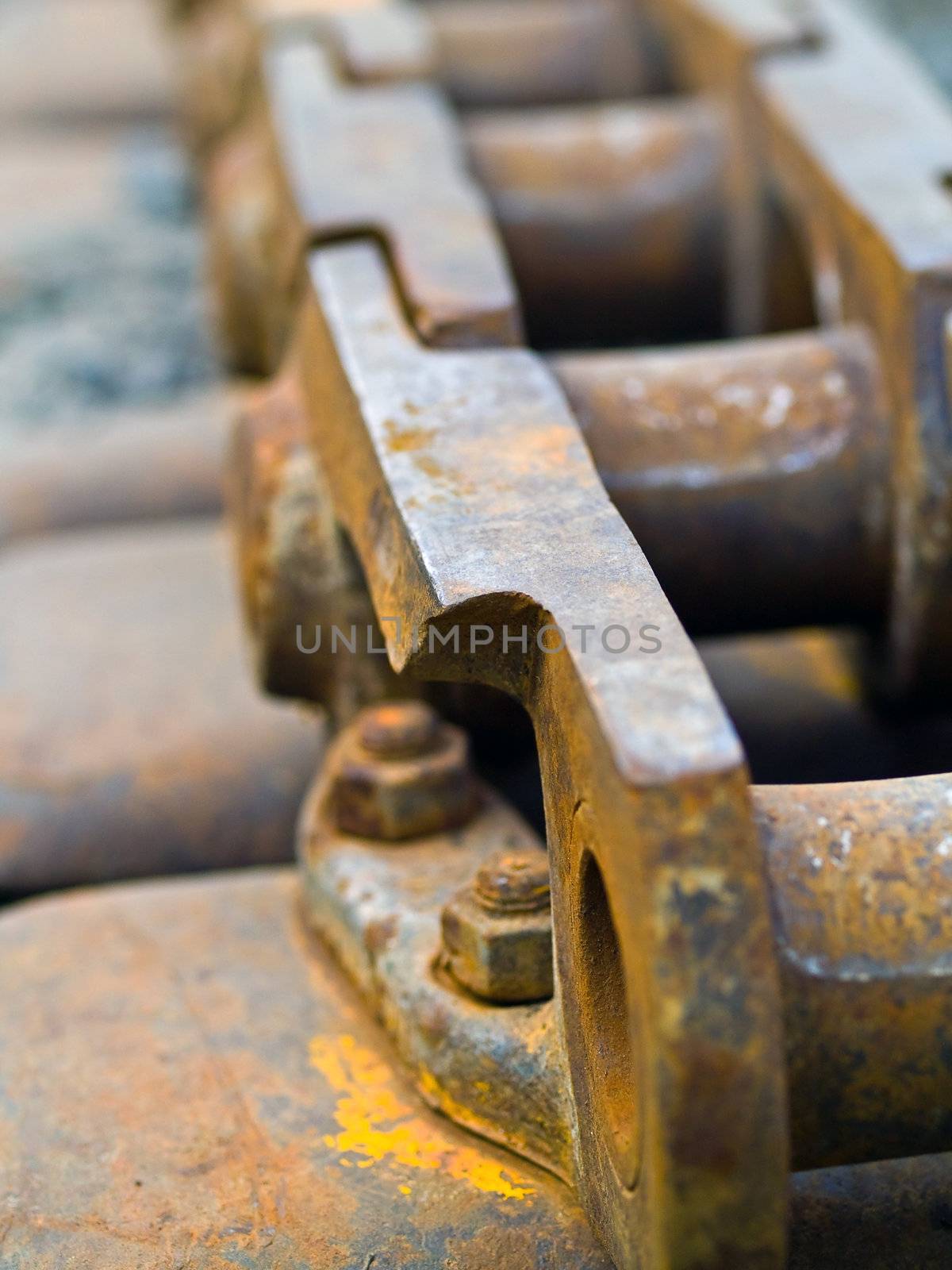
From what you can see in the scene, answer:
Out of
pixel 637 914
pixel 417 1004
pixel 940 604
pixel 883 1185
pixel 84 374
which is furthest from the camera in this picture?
pixel 84 374

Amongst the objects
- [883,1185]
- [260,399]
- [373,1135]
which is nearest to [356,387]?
[260,399]

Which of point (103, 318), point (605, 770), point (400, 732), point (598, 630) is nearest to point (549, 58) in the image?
point (103, 318)

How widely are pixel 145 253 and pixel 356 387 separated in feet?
8.18

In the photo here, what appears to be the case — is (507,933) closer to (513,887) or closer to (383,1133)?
(513,887)

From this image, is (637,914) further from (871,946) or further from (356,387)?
(356,387)

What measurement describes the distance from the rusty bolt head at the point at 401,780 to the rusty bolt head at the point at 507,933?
0.26 m

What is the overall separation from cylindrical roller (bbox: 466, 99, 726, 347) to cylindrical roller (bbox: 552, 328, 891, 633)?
2.15ft

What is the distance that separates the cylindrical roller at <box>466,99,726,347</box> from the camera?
2.42 metres

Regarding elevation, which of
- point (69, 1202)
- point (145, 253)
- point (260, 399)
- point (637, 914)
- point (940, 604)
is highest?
point (637, 914)

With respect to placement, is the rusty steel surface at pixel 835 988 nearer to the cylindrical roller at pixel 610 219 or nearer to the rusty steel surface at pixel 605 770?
the rusty steel surface at pixel 605 770

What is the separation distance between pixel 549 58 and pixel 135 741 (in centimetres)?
155

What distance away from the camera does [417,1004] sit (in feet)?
4.67

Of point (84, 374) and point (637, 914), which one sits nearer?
point (637, 914)

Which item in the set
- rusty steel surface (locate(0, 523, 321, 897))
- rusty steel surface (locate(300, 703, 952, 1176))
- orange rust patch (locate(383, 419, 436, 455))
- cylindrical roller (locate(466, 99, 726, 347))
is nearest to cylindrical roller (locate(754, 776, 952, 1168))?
rusty steel surface (locate(300, 703, 952, 1176))
